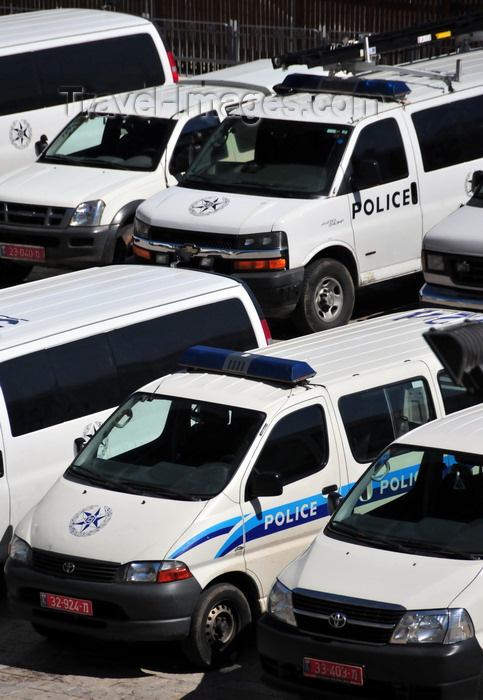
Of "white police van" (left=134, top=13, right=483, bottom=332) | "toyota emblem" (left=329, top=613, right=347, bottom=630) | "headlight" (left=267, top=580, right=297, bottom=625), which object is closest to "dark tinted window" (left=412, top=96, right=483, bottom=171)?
"white police van" (left=134, top=13, right=483, bottom=332)

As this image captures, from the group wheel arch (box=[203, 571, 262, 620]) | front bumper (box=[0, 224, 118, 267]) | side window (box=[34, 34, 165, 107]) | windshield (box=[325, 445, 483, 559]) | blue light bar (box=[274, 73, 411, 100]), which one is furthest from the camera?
side window (box=[34, 34, 165, 107])

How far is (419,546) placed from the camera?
7.05 m

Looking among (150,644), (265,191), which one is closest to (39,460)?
(150,644)

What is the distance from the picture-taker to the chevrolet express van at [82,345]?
29.5 ft

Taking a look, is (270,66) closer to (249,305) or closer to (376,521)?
(249,305)

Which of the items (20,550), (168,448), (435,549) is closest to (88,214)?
(168,448)

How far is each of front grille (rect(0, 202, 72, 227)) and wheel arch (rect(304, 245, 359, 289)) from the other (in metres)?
2.83

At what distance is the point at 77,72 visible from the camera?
56.2ft

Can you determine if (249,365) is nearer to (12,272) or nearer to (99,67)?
(12,272)

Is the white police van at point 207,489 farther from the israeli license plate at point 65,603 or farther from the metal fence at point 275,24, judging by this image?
the metal fence at point 275,24

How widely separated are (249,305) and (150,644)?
9.83 feet

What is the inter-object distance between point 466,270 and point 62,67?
717cm

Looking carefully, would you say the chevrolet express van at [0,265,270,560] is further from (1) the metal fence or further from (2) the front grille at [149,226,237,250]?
(1) the metal fence

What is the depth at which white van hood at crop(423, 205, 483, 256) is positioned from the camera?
39.1 feet
